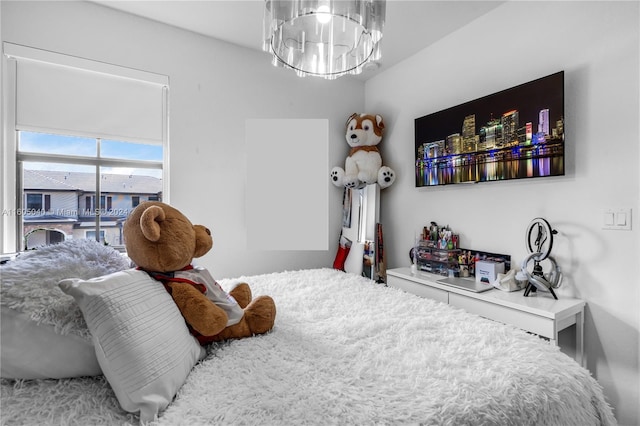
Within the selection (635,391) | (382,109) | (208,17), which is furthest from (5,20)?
(635,391)

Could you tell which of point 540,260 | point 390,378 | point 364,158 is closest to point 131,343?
point 390,378

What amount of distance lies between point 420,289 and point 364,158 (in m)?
1.48

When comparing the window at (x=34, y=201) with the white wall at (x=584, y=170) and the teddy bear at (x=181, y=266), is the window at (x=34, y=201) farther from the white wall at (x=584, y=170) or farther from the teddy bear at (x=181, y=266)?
the white wall at (x=584, y=170)

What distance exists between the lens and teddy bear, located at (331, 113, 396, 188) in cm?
308

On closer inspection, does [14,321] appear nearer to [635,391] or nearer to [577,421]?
[577,421]

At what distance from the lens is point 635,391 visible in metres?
1.60

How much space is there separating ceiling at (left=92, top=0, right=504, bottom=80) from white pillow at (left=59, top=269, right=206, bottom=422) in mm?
2266

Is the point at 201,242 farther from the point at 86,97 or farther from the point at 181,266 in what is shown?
the point at 86,97

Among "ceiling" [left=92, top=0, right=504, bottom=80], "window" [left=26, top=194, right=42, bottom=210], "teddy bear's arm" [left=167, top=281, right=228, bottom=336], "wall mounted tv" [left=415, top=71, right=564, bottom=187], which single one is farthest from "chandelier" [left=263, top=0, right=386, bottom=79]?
"window" [left=26, top=194, right=42, bottom=210]

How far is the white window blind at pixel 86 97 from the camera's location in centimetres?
199

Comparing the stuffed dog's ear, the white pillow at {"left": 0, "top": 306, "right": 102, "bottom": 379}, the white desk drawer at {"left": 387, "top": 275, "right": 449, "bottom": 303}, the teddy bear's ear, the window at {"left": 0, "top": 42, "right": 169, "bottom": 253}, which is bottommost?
the white desk drawer at {"left": 387, "top": 275, "right": 449, "bottom": 303}

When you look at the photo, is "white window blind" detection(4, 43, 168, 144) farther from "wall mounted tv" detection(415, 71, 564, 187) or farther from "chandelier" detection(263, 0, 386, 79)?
"wall mounted tv" detection(415, 71, 564, 187)

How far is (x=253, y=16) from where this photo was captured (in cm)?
235

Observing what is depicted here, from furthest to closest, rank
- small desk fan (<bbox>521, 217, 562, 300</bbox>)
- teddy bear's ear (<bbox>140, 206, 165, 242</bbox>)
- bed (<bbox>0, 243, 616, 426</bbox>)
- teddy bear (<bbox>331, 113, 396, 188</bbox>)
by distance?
1. teddy bear (<bbox>331, 113, 396, 188</bbox>)
2. small desk fan (<bbox>521, 217, 562, 300</bbox>)
3. teddy bear's ear (<bbox>140, 206, 165, 242</bbox>)
4. bed (<bbox>0, 243, 616, 426</bbox>)
